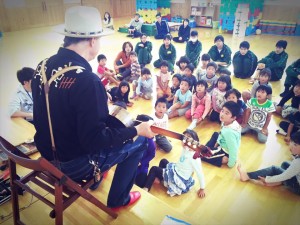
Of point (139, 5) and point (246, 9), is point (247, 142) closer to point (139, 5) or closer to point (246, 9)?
point (246, 9)

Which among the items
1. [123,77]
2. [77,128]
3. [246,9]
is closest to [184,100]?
[123,77]

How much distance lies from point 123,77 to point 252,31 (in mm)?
6764

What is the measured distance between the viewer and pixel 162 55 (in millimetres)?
5902

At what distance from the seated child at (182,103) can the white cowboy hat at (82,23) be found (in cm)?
250

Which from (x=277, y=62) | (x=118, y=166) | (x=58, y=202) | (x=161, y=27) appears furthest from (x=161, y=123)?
(x=161, y=27)

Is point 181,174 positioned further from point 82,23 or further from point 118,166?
point 82,23

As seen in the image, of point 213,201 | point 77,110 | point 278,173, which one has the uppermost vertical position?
point 77,110

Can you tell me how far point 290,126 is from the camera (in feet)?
10.5

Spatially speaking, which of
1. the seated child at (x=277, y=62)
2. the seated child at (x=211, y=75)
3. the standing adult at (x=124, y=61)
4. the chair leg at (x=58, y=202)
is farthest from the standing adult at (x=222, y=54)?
the chair leg at (x=58, y=202)

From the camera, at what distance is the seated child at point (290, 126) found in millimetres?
3172

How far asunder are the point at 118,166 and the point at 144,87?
292cm

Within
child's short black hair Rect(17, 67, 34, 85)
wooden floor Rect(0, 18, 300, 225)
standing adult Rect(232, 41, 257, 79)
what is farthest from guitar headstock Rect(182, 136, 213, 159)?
standing adult Rect(232, 41, 257, 79)

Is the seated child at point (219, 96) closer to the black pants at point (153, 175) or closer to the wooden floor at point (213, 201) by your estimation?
the wooden floor at point (213, 201)

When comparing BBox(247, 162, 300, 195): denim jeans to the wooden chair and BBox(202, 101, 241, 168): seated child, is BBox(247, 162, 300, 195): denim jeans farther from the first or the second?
the wooden chair
